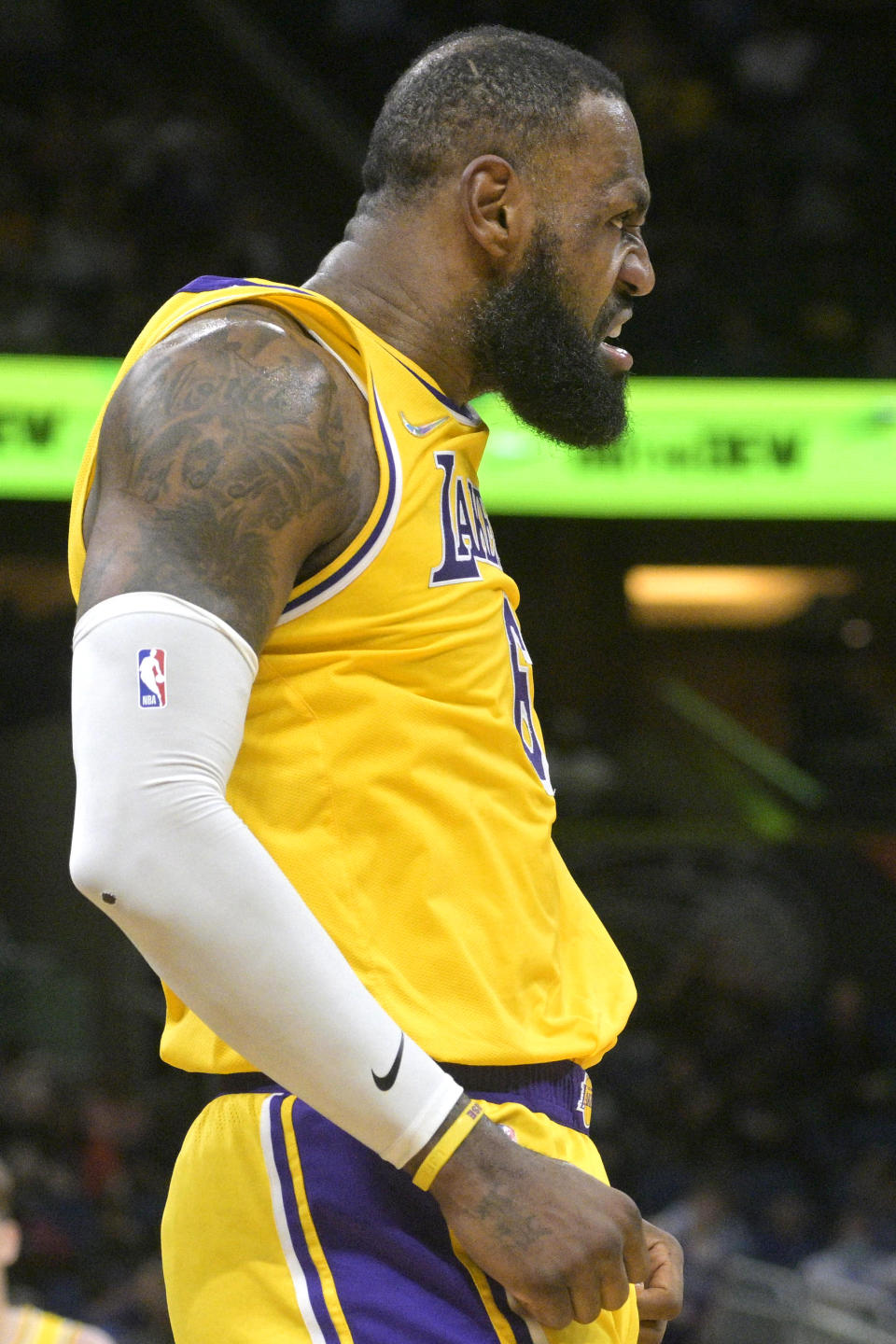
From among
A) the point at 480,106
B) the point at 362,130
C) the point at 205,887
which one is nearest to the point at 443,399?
the point at 480,106

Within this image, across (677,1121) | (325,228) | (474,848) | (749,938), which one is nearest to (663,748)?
(749,938)

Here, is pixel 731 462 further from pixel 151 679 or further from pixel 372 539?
pixel 151 679

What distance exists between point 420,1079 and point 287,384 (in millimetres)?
614

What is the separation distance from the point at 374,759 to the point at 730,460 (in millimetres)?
6892

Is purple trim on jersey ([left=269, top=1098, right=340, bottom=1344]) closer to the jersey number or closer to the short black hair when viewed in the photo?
the jersey number

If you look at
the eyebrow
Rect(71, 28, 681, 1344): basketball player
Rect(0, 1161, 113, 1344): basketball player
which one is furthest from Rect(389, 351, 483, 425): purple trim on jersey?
Rect(0, 1161, 113, 1344): basketball player

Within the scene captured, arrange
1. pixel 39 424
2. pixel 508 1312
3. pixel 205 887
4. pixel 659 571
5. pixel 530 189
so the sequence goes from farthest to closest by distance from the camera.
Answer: pixel 659 571
pixel 39 424
pixel 530 189
pixel 508 1312
pixel 205 887

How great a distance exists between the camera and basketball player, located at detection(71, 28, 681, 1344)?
4.27 ft

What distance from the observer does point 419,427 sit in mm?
1611

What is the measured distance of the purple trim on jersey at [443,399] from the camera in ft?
5.49

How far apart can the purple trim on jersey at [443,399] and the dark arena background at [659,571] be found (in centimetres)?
611

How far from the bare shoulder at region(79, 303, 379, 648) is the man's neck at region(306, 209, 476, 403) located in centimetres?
27

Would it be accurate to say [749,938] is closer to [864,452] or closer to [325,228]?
[864,452]

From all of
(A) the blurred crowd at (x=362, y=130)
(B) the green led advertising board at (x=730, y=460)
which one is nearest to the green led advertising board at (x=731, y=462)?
(B) the green led advertising board at (x=730, y=460)
